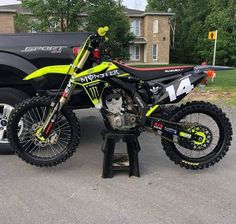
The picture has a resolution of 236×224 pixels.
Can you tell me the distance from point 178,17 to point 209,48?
15.6 m

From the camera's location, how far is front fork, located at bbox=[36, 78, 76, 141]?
3547mm

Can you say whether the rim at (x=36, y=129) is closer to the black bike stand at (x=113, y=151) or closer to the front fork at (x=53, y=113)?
the front fork at (x=53, y=113)

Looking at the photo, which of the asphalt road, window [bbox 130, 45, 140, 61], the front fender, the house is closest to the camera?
the asphalt road

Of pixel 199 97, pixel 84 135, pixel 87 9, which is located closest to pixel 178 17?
pixel 87 9

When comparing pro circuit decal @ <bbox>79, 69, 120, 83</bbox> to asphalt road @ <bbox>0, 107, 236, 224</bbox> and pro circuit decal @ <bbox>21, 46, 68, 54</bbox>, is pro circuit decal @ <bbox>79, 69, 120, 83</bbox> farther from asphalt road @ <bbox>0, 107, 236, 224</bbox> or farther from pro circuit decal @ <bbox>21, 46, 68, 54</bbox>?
asphalt road @ <bbox>0, 107, 236, 224</bbox>

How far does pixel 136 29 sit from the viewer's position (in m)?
39.2

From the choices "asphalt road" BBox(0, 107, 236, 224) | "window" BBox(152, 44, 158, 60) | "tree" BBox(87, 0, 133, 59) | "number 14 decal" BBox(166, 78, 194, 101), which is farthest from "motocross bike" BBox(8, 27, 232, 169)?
"window" BBox(152, 44, 158, 60)

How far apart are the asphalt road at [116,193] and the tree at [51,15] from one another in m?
16.0

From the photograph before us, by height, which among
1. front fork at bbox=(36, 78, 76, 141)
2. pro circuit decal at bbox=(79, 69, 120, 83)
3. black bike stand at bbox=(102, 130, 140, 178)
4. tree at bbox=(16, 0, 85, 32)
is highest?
tree at bbox=(16, 0, 85, 32)

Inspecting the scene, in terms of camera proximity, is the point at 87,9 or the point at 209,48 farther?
the point at 209,48

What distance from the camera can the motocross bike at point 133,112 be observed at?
354cm

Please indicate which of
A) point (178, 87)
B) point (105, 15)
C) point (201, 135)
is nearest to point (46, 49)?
point (178, 87)

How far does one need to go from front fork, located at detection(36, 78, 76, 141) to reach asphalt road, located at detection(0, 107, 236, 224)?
458 millimetres

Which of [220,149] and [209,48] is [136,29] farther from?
[220,149]
